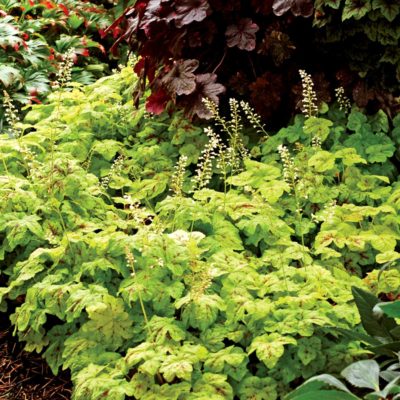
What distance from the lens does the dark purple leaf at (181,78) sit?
4.01 metres

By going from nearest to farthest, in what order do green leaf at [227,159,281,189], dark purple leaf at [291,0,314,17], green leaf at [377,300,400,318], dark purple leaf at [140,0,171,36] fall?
green leaf at [377,300,400,318] → green leaf at [227,159,281,189] → dark purple leaf at [291,0,314,17] → dark purple leaf at [140,0,171,36]

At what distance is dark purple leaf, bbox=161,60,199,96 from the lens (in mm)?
A: 4013

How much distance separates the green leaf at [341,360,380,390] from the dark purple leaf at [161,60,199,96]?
193 cm

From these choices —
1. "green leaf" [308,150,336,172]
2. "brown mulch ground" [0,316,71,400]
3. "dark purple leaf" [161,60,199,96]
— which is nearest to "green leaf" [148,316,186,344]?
"brown mulch ground" [0,316,71,400]

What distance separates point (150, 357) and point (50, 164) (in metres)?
1.32

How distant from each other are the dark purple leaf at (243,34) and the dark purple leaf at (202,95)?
0.68ft

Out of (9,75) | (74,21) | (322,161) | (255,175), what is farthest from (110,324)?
(74,21)

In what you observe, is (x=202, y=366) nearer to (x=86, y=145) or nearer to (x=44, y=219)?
(x=44, y=219)

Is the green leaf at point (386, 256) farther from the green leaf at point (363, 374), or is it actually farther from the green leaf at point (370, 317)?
the green leaf at point (363, 374)

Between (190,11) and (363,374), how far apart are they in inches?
89.9

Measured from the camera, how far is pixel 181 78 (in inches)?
160

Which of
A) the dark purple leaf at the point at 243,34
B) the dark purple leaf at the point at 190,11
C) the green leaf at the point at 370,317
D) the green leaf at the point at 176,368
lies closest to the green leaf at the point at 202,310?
the green leaf at the point at 176,368

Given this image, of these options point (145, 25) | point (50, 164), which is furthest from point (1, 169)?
point (145, 25)

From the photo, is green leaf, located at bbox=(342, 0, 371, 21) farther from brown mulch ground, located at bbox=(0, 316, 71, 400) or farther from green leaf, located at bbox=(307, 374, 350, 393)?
brown mulch ground, located at bbox=(0, 316, 71, 400)
